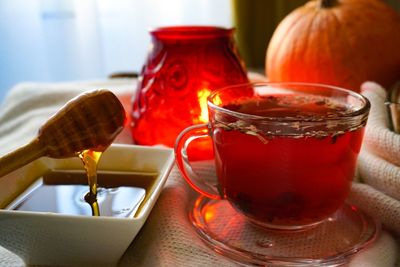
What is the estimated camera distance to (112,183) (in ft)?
1.79

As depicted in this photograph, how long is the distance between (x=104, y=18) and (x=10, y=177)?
962mm

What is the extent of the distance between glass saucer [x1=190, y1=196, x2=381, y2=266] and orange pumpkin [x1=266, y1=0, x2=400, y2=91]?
0.36 meters

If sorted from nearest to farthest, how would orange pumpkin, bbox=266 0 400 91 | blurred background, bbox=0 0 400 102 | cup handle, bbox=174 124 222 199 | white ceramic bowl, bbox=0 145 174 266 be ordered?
white ceramic bowl, bbox=0 145 174 266
cup handle, bbox=174 124 222 199
orange pumpkin, bbox=266 0 400 91
blurred background, bbox=0 0 400 102

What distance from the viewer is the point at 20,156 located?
433 mm

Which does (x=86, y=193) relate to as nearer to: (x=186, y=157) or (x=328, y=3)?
(x=186, y=157)

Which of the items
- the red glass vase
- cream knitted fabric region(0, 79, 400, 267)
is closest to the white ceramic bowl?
cream knitted fabric region(0, 79, 400, 267)

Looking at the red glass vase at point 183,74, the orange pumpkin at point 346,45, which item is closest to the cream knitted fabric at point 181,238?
the red glass vase at point 183,74

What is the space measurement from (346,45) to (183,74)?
1.07 feet

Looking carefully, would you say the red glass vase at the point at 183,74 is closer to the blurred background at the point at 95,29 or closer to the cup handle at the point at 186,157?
the cup handle at the point at 186,157

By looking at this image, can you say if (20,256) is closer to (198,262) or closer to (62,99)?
(198,262)

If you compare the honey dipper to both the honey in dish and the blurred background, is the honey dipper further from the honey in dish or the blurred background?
the blurred background

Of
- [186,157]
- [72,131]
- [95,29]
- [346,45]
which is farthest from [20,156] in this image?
[95,29]

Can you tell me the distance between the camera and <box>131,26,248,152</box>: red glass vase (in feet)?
2.07

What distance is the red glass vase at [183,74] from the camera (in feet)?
2.07
